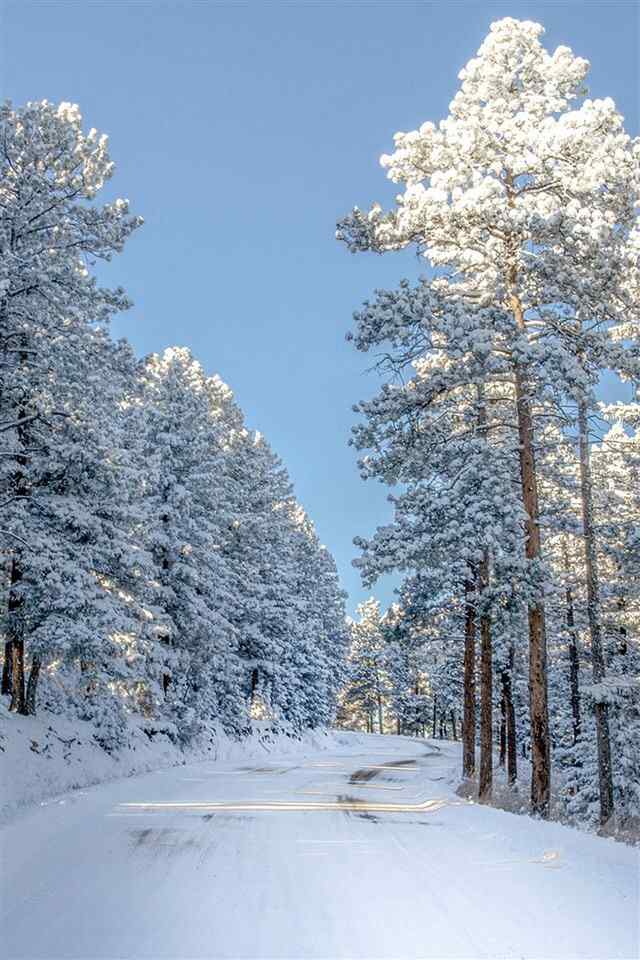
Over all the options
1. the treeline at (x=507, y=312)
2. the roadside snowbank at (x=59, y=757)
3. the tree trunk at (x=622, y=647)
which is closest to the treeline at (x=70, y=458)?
the roadside snowbank at (x=59, y=757)

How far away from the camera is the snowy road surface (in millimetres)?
4984

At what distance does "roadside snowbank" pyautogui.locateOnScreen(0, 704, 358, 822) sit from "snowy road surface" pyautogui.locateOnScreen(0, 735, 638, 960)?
68.9 inches

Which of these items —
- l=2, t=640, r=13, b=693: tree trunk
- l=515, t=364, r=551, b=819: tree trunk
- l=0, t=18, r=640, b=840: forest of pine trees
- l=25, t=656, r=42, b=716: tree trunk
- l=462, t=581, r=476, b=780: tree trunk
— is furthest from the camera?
l=462, t=581, r=476, b=780: tree trunk

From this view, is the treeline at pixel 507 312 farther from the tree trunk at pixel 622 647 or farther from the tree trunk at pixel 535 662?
the tree trunk at pixel 622 647

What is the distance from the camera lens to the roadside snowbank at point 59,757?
43.7 feet

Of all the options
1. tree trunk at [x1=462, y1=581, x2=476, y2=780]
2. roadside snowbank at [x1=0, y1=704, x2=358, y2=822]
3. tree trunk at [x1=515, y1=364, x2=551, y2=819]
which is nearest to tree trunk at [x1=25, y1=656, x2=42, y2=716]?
roadside snowbank at [x1=0, y1=704, x2=358, y2=822]

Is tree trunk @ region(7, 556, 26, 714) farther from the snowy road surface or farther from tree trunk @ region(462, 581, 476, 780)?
tree trunk @ region(462, 581, 476, 780)

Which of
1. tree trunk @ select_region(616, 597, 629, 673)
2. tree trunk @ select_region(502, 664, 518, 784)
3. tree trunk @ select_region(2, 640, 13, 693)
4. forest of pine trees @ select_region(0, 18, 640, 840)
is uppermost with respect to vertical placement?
forest of pine trees @ select_region(0, 18, 640, 840)

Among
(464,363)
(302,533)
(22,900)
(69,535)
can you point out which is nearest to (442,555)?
(464,363)

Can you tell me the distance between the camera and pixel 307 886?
6516 millimetres

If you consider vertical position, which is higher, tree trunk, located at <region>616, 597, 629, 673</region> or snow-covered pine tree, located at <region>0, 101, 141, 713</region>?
snow-covered pine tree, located at <region>0, 101, 141, 713</region>

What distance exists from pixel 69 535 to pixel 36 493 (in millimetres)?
1284

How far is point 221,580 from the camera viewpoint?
97.8ft

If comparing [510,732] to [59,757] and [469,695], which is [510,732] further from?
[59,757]
